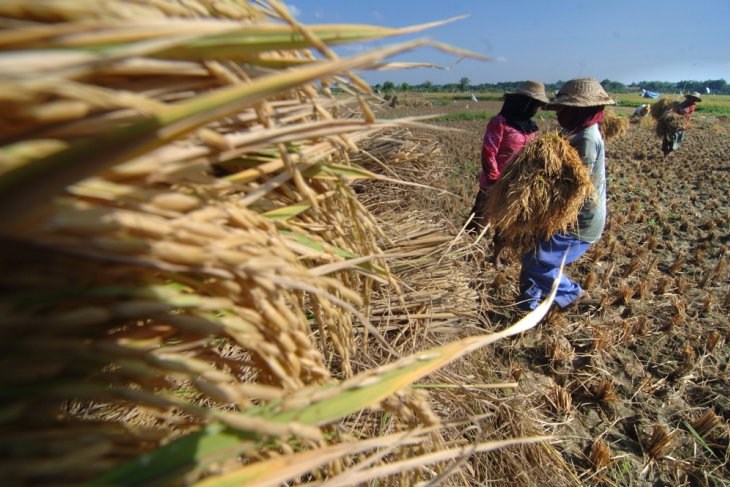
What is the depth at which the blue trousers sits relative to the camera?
11.1ft

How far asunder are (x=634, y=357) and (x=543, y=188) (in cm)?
173

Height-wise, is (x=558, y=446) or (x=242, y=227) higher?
(x=242, y=227)

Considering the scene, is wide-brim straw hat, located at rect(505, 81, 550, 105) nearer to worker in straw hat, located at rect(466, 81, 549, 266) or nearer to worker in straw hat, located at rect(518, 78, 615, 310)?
worker in straw hat, located at rect(466, 81, 549, 266)

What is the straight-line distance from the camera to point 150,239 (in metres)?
0.45

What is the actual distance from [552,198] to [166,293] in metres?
2.91

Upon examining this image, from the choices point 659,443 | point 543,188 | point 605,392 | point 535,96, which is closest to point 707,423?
point 659,443

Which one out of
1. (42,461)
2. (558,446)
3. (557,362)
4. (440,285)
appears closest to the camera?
(42,461)

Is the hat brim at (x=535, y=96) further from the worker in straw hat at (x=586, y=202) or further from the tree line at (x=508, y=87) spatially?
the tree line at (x=508, y=87)

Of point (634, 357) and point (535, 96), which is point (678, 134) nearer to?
point (535, 96)

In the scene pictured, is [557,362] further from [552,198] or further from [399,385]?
[399,385]

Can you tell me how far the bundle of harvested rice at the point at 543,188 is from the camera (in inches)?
109

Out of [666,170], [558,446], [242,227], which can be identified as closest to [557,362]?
[558,446]

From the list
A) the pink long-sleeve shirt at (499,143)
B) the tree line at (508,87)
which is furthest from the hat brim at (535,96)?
the tree line at (508,87)

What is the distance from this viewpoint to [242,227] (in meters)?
0.56
